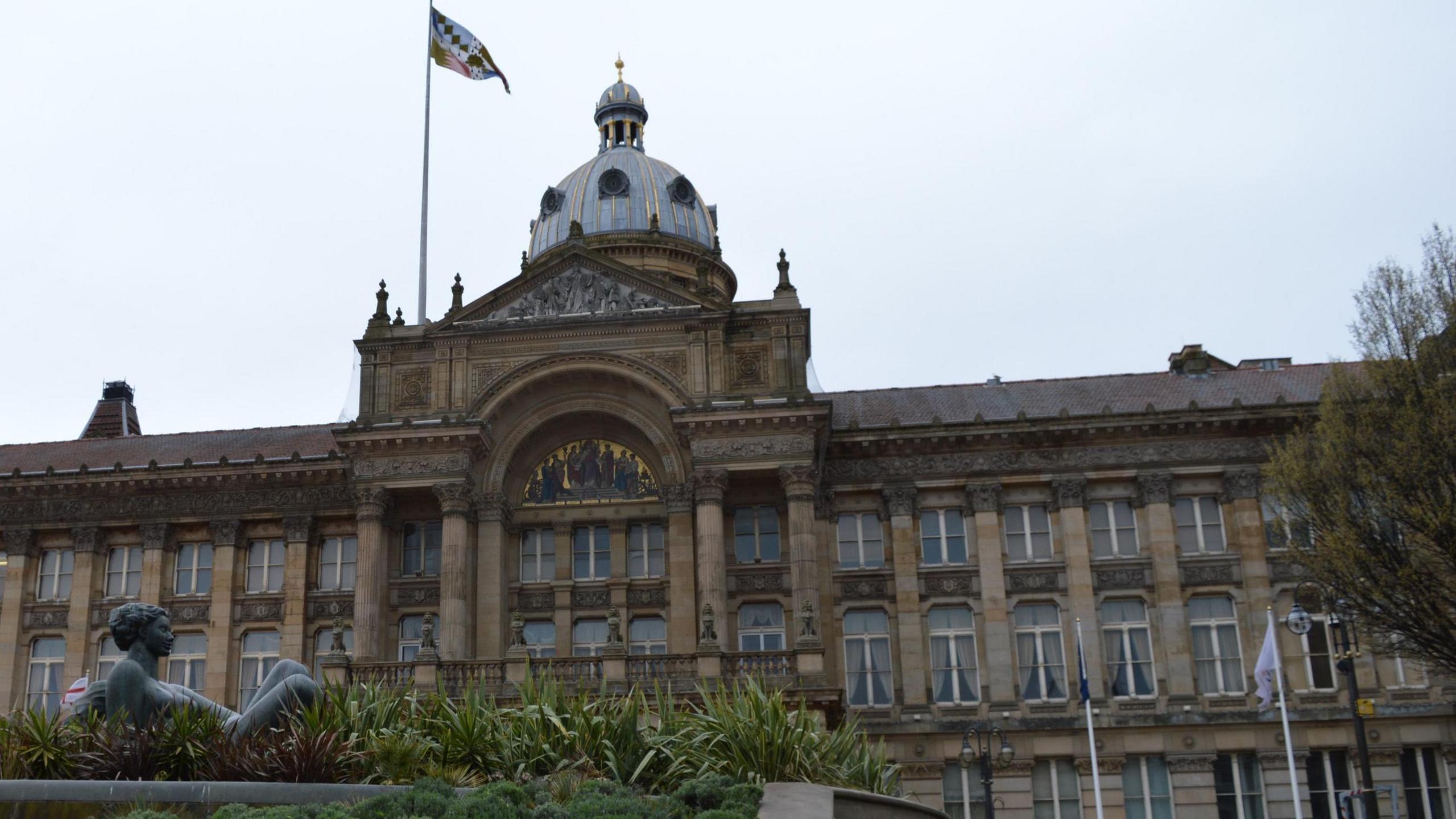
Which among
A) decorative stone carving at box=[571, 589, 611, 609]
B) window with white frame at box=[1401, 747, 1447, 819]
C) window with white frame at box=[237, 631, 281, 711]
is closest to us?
window with white frame at box=[1401, 747, 1447, 819]

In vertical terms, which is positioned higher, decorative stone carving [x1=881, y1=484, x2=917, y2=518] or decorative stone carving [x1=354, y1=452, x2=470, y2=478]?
decorative stone carving [x1=354, y1=452, x2=470, y2=478]

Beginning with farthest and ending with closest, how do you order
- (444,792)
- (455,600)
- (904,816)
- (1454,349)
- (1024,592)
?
(1024,592), (455,600), (1454,349), (904,816), (444,792)

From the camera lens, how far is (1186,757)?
1545 inches

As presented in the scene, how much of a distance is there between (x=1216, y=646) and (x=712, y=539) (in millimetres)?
14994

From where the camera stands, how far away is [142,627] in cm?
1812

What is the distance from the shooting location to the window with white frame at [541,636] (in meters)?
41.1

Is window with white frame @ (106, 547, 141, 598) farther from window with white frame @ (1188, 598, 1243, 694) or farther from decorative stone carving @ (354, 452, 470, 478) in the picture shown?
window with white frame @ (1188, 598, 1243, 694)

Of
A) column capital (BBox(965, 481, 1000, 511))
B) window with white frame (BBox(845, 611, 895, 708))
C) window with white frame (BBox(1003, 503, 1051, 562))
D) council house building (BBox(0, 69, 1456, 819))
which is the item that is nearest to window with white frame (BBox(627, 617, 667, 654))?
council house building (BBox(0, 69, 1456, 819))

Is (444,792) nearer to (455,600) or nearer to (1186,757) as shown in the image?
(455,600)

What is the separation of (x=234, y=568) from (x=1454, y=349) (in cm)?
3448

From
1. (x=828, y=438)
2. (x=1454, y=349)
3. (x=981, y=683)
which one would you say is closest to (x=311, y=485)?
(x=828, y=438)

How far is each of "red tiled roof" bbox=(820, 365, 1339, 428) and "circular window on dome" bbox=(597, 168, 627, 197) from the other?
17584 millimetres

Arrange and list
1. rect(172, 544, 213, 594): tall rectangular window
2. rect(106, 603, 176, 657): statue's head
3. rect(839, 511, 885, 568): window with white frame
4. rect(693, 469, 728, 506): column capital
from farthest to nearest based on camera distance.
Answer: rect(172, 544, 213, 594): tall rectangular window < rect(839, 511, 885, 568): window with white frame < rect(693, 469, 728, 506): column capital < rect(106, 603, 176, 657): statue's head

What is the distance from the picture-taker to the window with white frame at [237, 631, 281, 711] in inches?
1683
